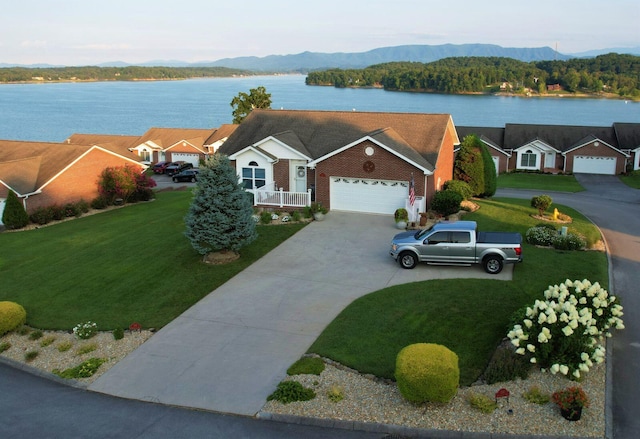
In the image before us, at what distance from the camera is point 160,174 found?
57.6m

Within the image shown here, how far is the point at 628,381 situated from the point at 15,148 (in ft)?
143

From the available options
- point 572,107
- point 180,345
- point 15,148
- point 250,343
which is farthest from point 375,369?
point 572,107

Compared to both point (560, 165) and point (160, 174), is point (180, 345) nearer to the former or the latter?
point (160, 174)

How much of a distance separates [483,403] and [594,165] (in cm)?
5040

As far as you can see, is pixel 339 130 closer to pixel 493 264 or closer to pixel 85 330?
pixel 493 264

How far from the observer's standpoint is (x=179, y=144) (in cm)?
6338

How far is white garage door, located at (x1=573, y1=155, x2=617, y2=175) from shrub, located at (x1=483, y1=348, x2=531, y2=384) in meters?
47.8

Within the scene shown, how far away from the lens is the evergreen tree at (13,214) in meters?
33.4

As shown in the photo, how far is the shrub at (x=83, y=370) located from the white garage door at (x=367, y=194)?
17091 mm

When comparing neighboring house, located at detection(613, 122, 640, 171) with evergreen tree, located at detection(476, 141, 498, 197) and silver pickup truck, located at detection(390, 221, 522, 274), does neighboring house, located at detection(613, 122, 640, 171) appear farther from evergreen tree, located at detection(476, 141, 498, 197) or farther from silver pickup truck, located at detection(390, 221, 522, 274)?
silver pickup truck, located at detection(390, 221, 522, 274)

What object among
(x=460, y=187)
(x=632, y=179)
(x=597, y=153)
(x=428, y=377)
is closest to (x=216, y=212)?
(x=428, y=377)

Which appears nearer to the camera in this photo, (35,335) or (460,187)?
(35,335)

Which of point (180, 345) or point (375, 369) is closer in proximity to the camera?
point (375, 369)

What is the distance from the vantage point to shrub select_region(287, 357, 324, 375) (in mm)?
14031
